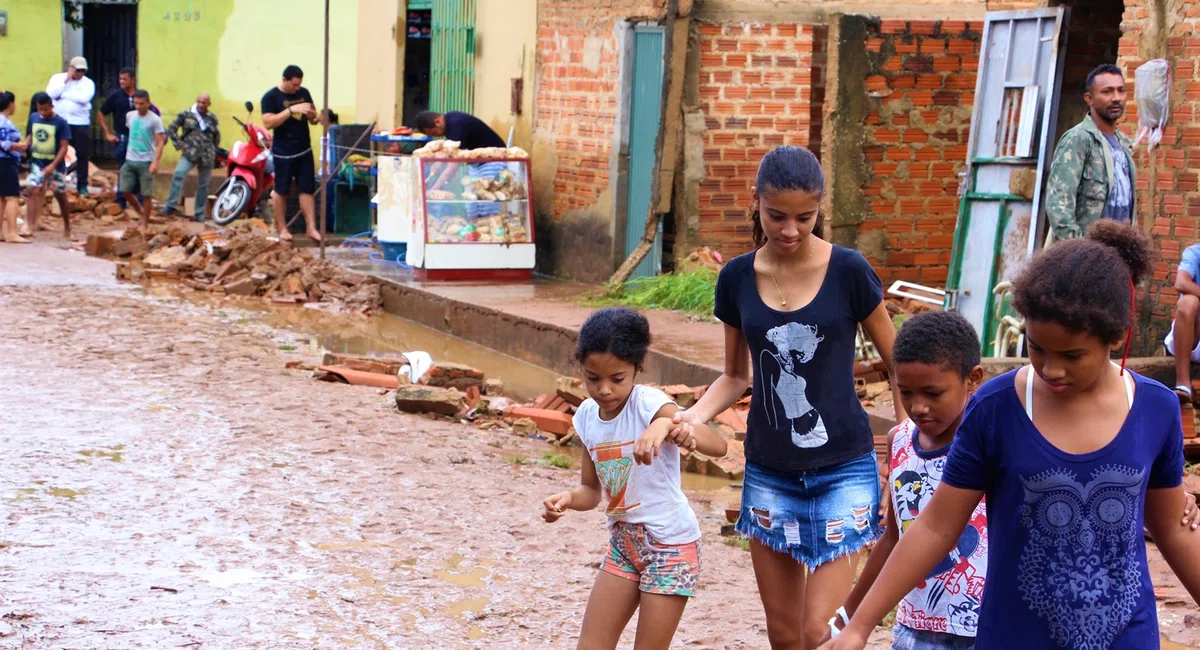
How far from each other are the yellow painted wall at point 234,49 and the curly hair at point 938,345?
23.3m

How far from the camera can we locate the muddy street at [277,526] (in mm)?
5180

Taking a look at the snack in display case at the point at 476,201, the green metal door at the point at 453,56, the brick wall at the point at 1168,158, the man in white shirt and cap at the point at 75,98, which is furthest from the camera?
the man in white shirt and cap at the point at 75,98

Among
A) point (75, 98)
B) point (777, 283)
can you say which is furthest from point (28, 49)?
point (777, 283)

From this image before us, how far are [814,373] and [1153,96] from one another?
522 cm

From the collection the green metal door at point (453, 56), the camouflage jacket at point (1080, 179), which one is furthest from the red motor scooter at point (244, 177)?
the camouflage jacket at point (1080, 179)

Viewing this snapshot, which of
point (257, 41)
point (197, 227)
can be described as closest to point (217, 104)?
point (257, 41)

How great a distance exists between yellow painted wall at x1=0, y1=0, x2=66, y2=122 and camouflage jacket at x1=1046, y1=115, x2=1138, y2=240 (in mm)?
21667

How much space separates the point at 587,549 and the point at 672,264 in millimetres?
6802

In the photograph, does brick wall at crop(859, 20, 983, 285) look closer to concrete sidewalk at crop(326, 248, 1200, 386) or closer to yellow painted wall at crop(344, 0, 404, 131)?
concrete sidewalk at crop(326, 248, 1200, 386)

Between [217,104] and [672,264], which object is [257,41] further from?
[672,264]

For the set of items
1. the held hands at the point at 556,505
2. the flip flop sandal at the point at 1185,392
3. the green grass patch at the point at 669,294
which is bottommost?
the green grass patch at the point at 669,294

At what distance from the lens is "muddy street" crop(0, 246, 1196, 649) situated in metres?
5.18

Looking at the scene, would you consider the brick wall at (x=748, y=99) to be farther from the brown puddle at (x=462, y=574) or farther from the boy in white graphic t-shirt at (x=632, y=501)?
the boy in white graphic t-shirt at (x=632, y=501)

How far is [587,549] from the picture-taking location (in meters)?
6.30
